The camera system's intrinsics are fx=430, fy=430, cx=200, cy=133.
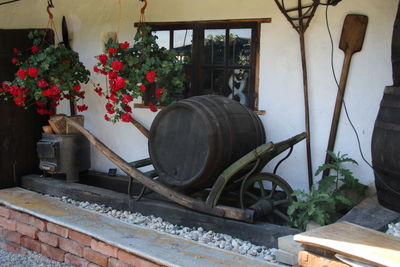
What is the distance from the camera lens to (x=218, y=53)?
4.36m

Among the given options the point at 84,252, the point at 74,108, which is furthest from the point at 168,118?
the point at 74,108

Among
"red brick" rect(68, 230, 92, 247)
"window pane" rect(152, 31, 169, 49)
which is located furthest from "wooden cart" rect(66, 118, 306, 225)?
"window pane" rect(152, 31, 169, 49)

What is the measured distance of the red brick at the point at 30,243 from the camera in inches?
154

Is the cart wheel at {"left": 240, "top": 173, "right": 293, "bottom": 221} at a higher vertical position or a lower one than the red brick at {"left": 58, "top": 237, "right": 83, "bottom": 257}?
higher

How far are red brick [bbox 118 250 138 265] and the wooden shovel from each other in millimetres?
1975

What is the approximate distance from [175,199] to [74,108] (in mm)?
2463

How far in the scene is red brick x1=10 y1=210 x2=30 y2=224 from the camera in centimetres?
406

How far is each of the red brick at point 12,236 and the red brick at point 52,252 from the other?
1.29 feet

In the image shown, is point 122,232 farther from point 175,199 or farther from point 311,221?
point 311,221

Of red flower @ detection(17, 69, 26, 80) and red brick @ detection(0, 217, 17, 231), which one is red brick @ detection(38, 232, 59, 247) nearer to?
red brick @ detection(0, 217, 17, 231)

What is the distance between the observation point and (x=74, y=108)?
5.40 metres

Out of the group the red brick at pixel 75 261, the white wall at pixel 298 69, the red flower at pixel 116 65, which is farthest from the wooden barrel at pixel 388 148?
the red brick at pixel 75 261

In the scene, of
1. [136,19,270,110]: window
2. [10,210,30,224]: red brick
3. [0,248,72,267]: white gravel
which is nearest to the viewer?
[0,248,72,267]: white gravel

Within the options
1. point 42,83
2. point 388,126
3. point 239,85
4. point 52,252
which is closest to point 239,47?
point 239,85
